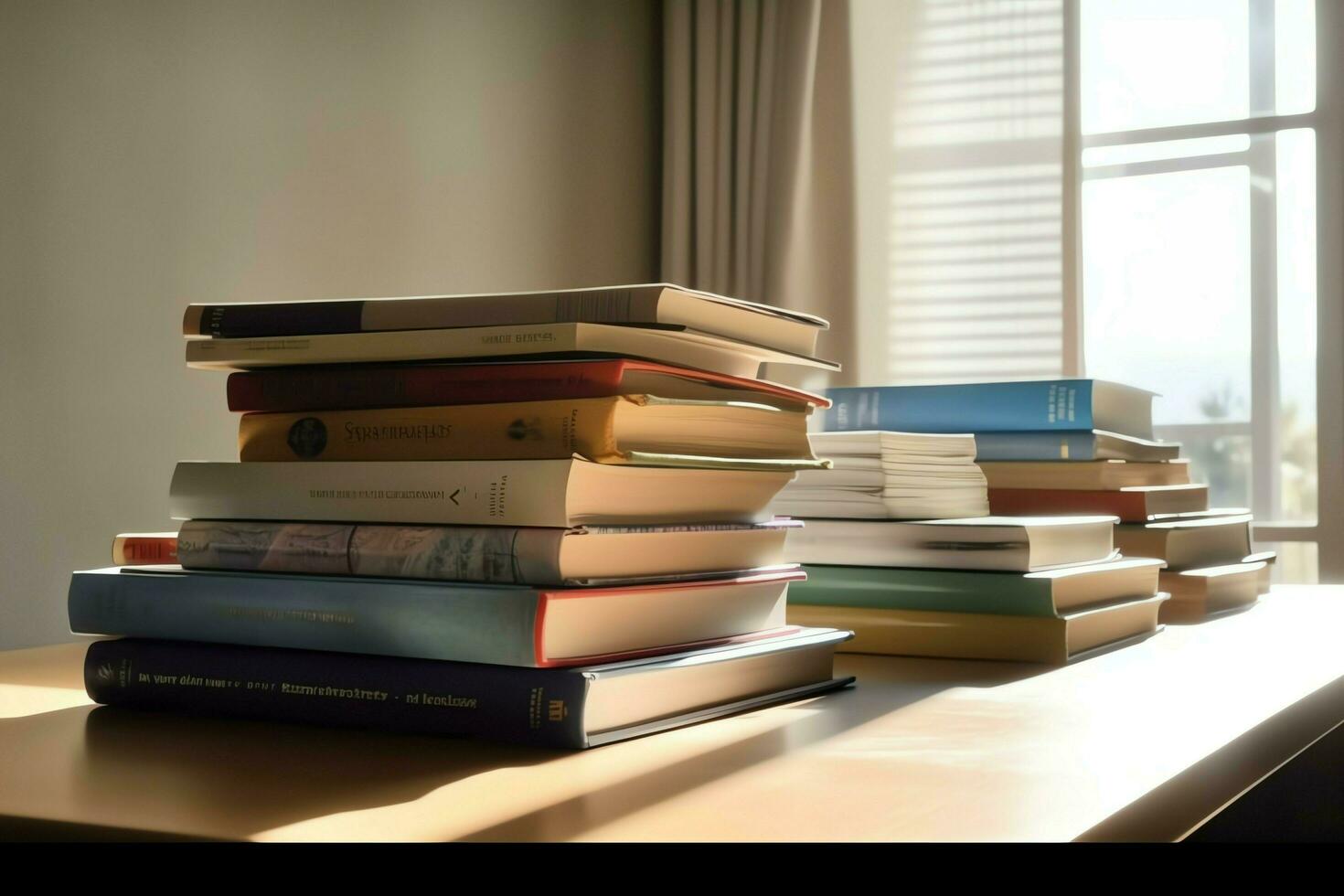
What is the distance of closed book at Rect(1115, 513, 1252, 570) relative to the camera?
1210mm

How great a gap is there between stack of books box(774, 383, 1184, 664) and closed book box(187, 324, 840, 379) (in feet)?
0.86

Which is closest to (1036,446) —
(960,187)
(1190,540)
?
(1190,540)

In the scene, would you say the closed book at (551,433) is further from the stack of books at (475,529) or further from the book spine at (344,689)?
the book spine at (344,689)

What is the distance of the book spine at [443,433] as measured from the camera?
620 millimetres

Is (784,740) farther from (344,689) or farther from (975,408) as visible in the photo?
(975,408)

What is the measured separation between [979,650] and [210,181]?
4.44ft

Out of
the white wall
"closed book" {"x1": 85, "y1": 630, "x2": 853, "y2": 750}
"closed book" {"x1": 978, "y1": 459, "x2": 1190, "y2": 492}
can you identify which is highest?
the white wall

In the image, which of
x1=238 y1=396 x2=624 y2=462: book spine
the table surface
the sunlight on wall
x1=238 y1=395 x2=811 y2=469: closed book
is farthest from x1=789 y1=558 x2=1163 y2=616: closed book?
the sunlight on wall

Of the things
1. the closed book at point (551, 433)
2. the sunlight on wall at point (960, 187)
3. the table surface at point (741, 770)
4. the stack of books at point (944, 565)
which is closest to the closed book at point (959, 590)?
the stack of books at point (944, 565)

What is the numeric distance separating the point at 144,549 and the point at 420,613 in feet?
1.44

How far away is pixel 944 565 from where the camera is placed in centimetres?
92

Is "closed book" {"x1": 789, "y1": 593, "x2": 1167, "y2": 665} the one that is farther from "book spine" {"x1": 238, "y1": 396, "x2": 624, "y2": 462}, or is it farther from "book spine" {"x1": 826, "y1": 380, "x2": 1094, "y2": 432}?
"book spine" {"x1": 238, "y1": 396, "x2": 624, "y2": 462}

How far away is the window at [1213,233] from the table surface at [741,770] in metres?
2.25

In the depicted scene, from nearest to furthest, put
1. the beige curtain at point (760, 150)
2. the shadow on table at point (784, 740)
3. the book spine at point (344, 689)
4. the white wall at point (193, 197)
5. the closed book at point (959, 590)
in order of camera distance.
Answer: the shadow on table at point (784, 740) < the book spine at point (344, 689) < the closed book at point (959, 590) < the white wall at point (193, 197) < the beige curtain at point (760, 150)
